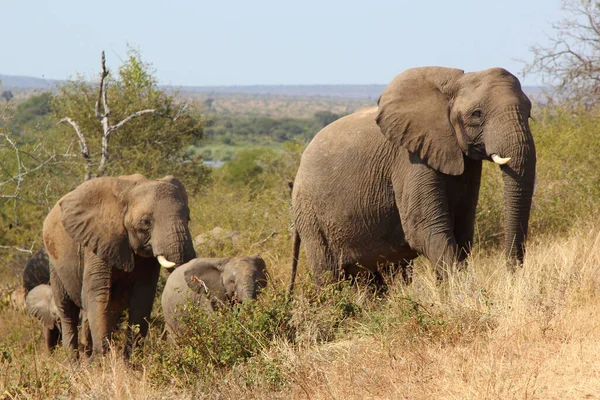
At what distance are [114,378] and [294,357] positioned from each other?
3.77ft

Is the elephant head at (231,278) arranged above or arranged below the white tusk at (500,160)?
below

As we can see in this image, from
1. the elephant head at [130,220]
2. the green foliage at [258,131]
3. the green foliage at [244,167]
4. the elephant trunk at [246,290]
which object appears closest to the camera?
the elephant head at [130,220]

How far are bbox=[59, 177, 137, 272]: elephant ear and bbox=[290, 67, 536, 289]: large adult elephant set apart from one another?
5.26 ft

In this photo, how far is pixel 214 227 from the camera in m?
13.0

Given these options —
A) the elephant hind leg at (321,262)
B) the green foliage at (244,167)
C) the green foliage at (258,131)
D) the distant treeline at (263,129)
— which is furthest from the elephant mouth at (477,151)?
the distant treeline at (263,129)

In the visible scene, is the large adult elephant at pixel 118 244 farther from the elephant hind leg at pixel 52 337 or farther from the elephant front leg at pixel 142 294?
the elephant hind leg at pixel 52 337

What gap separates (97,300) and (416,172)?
2.97 m

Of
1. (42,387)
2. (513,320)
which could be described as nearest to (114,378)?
(42,387)

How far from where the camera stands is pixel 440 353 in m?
5.84

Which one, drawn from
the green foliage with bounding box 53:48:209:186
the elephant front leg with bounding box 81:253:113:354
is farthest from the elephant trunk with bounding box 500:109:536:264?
the green foliage with bounding box 53:48:209:186

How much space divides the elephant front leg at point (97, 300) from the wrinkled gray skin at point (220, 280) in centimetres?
56

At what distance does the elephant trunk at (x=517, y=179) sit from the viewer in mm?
7238

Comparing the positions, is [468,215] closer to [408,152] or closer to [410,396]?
[408,152]

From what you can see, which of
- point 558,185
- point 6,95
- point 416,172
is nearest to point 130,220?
point 416,172
